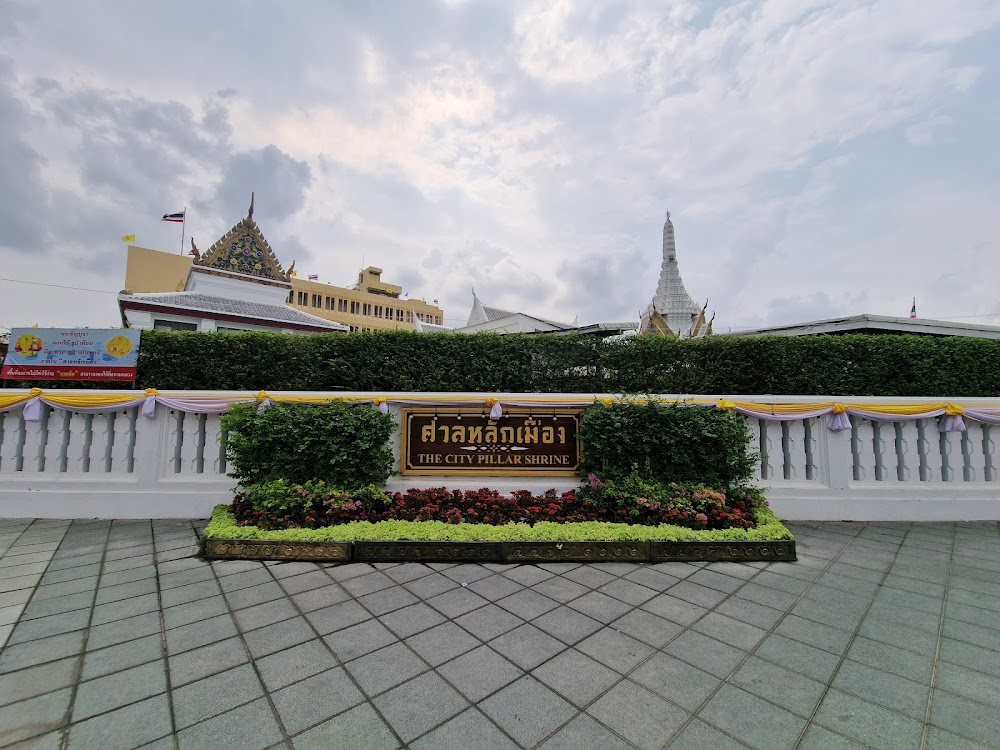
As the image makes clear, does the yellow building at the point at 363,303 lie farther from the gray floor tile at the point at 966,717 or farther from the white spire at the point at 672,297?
the gray floor tile at the point at 966,717

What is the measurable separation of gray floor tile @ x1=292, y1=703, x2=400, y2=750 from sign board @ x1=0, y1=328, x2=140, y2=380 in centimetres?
575

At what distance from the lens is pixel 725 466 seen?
498 centimetres

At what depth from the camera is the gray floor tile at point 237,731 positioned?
1939 mm

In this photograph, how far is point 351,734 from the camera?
199 cm

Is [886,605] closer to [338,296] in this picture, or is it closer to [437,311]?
[338,296]

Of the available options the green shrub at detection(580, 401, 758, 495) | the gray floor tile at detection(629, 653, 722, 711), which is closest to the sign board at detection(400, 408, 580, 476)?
the green shrub at detection(580, 401, 758, 495)

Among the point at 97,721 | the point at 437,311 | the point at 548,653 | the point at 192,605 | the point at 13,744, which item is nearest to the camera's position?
the point at 13,744

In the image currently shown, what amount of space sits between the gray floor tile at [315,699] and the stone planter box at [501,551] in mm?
1604

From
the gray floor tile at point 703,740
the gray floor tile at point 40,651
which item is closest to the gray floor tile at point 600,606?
the gray floor tile at point 703,740

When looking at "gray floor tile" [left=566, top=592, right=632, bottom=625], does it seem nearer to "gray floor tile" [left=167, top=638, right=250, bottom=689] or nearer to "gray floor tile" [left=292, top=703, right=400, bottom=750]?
"gray floor tile" [left=292, top=703, right=400, bottom=750]

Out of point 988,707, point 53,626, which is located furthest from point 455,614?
point 988,707

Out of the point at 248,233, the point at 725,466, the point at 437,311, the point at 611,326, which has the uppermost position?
the point at 437,311

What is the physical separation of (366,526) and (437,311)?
81.9 meters

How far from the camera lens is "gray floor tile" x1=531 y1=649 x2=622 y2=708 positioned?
2.28 metres
